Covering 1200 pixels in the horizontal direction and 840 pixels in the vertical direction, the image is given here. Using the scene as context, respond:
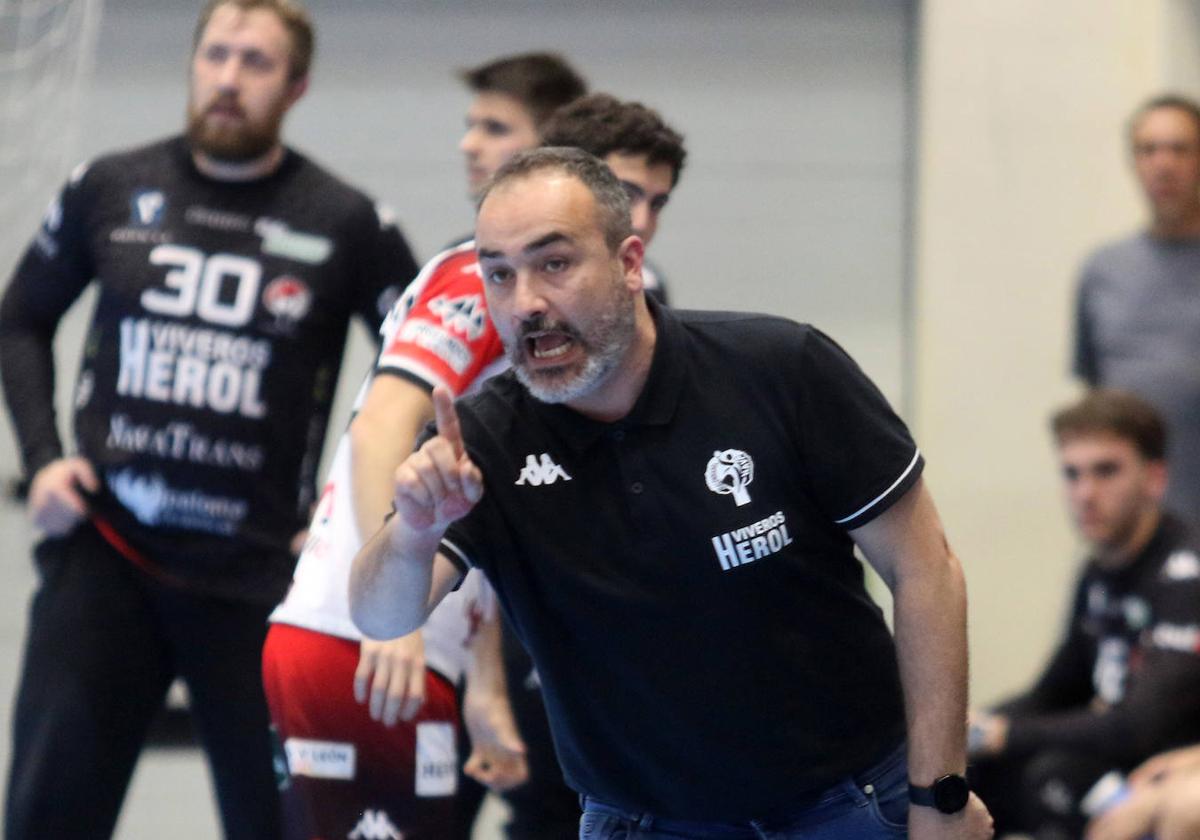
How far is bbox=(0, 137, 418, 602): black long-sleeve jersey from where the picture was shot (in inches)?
141

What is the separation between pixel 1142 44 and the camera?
23.1 feet

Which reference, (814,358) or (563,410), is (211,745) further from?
(814,358)

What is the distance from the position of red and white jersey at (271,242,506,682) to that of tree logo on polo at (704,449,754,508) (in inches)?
20.4

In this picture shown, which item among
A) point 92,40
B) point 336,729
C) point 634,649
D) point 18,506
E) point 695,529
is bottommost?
point 18,506

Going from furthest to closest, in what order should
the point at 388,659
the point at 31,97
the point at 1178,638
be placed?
the point at 31,97 < the point at 1178,638 < the point at 388,659

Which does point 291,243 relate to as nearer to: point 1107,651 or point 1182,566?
point 1182,566

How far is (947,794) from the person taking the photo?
2496 millimetres

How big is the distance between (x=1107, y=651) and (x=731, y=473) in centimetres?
271

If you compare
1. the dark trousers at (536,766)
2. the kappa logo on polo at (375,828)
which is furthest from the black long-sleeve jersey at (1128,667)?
the kappa logo on polo at (375,828)

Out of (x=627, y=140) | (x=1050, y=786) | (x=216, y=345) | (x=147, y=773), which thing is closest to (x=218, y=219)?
(x=216, y=345)

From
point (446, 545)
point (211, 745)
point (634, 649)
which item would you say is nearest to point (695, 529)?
point (634, 649)

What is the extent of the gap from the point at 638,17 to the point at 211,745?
429cm

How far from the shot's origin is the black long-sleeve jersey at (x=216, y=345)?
3584 millimetres

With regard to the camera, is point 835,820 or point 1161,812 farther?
point 1161,812
